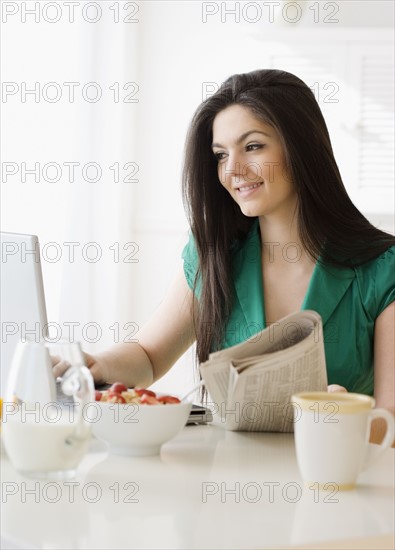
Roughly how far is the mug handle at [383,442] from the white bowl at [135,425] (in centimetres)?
26

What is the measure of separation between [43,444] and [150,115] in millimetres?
3188

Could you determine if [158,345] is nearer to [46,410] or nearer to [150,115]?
[46,410]

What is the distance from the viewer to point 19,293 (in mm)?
1391

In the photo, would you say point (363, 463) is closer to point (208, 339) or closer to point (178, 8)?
point (208, 339)

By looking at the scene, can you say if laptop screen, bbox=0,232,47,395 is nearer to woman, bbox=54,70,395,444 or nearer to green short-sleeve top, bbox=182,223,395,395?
woman, bbox=54,70,395,444

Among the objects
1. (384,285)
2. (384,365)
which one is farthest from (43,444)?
(384,285)

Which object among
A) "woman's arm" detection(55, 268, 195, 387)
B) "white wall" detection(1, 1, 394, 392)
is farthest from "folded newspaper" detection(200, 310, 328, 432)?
"white wall" detection(1, 1, 394, 392)

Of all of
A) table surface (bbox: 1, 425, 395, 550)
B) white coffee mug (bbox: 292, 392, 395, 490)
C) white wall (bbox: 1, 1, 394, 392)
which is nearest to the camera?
table surface (bbox: 1, 425, 395, 550)

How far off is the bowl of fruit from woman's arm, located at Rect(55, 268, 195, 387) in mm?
568

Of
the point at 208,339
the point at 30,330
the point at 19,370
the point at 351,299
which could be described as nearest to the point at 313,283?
the point at 351,299

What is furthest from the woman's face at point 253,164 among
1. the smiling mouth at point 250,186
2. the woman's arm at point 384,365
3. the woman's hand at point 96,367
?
the woman's hand at point 96,367

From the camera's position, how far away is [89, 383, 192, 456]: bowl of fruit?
46.3 inches

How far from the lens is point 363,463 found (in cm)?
109

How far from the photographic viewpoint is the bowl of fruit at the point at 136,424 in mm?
1175
